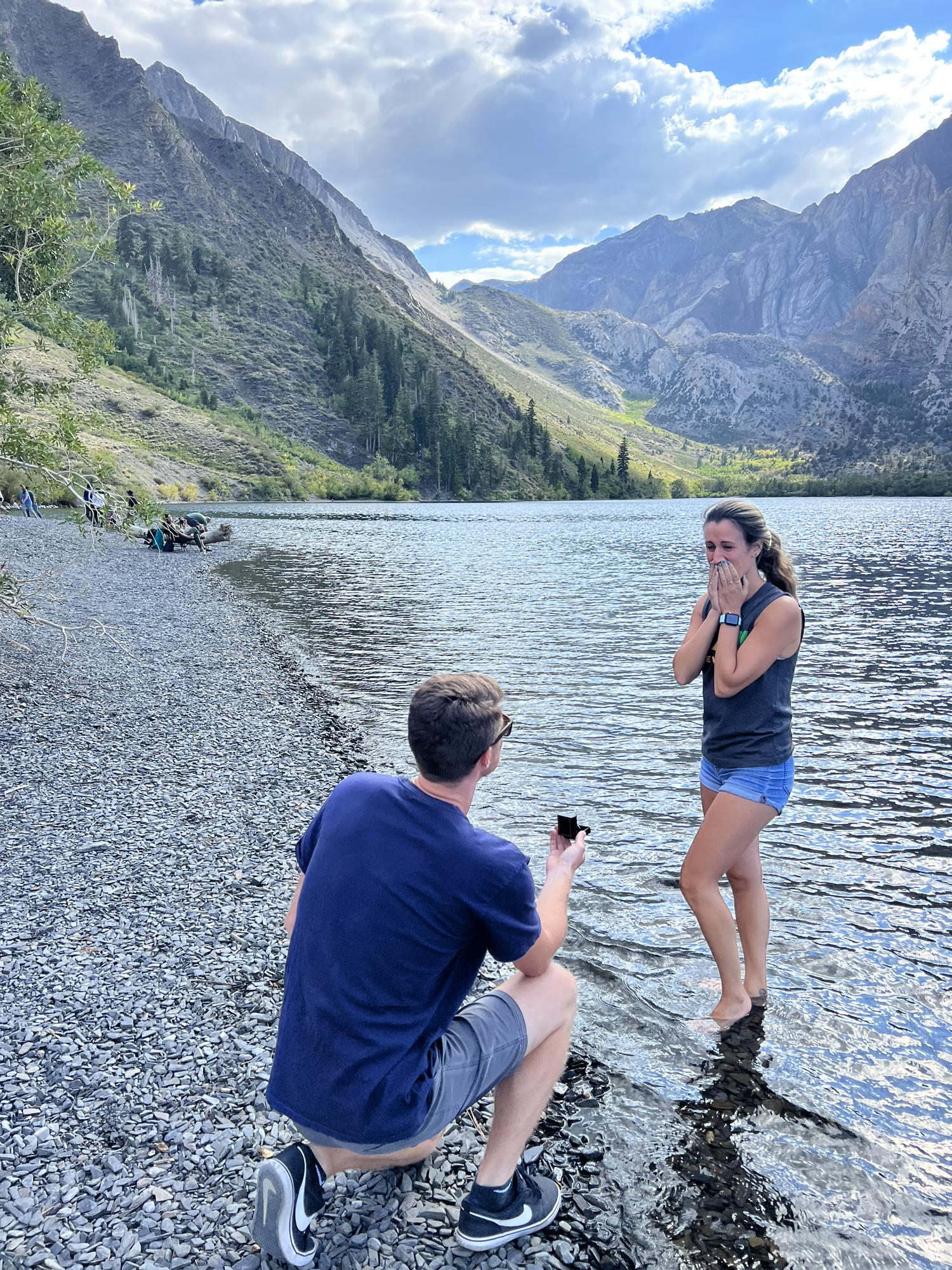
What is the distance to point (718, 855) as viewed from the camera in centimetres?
511

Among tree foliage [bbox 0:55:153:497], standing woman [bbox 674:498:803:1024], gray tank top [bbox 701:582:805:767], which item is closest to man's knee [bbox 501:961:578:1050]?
standing woman [bbox 674:498:803:1024]

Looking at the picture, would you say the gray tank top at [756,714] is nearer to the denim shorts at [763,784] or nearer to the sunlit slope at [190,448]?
the denim shorts at [763,784]

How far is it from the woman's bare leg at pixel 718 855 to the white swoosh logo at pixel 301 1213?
9.45 feet

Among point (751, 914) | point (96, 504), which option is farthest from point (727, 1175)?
point (96, 504)

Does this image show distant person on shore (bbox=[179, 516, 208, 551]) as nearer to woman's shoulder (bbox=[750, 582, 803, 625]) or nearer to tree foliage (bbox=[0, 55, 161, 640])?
tree foliage (bbox=[0, 55, 161, 640])

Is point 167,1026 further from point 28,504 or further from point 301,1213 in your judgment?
point 28,504

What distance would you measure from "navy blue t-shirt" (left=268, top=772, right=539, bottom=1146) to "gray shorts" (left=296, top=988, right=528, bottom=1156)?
11cm

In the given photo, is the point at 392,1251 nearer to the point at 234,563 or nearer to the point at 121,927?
the point at 121,927

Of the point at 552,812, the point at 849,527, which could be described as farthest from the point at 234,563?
the point at 849,527

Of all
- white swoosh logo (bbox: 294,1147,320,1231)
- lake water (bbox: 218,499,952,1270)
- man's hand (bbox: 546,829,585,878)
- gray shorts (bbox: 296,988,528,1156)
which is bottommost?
lake water (bbox: 218,499,952,1270)

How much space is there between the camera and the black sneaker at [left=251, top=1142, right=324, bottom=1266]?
3.29m

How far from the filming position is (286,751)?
40.7 feet

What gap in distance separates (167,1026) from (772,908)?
575 cm

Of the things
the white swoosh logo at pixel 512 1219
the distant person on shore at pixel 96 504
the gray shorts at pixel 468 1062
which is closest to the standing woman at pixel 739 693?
the gray shorts at pixel 468 1062
